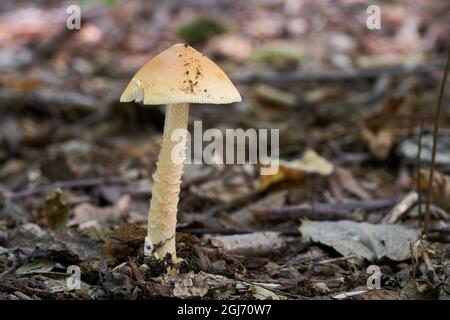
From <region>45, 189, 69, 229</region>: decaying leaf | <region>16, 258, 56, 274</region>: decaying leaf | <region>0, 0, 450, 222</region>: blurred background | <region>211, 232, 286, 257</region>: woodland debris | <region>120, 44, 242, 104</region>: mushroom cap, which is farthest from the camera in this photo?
<region>0, 0, 450, 222</region>: blurred background

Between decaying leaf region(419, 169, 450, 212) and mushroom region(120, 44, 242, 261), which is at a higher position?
mushroom region(120, 44, 242, 261)

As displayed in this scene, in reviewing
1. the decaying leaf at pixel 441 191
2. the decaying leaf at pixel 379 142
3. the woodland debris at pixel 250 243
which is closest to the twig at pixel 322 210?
the decaying leaf at pixel 441 191

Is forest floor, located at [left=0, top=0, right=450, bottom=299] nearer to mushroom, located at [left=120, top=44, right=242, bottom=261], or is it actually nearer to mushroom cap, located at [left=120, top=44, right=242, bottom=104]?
mushroom, located at [left=120, top=44, right=242, bottom=261]

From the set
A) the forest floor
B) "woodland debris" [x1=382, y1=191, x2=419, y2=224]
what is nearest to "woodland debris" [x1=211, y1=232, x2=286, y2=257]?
the forest floor

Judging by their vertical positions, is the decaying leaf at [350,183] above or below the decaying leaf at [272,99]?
below

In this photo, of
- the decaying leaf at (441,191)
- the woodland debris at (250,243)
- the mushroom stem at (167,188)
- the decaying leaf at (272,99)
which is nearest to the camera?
the mushroom stem at (167,188)

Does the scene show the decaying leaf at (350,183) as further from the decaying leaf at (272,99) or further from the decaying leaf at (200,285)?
the decaying leaf at (272,99)

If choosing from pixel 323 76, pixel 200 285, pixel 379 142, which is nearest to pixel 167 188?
pixel 200 285
